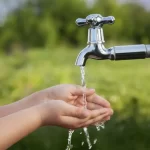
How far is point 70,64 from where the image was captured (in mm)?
3828

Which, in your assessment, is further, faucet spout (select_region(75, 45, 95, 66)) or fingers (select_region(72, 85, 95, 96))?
fingers (select_region(72, 85, 95, 96))

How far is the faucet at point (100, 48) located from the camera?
97 centimetres

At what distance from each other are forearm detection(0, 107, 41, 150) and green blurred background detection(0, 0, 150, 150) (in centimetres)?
97

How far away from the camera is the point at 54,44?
4527mm

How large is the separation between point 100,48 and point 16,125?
0.80ft

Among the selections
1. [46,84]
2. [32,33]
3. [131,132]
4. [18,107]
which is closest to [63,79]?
[46,84]

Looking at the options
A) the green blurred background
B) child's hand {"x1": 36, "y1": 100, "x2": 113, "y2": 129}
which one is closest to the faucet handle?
child's hand {"x1": 36, "y1": 100, "x2": 113, "y2": 129}

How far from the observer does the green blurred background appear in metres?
2.10

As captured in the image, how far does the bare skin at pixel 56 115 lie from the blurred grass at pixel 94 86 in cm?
85

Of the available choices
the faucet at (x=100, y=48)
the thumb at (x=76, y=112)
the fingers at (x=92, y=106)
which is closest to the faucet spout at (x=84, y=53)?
the faucet at (x=100, y=48)

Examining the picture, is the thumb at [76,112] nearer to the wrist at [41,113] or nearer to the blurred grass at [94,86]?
the wrist at [41,113]

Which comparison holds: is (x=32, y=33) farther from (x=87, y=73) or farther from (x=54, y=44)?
(x=87, y=73)

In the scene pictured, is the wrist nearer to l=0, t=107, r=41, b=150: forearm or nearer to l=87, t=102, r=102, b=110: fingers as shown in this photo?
l=0, t=107, r=41, b=150: forearm

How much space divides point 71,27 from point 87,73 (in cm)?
107
